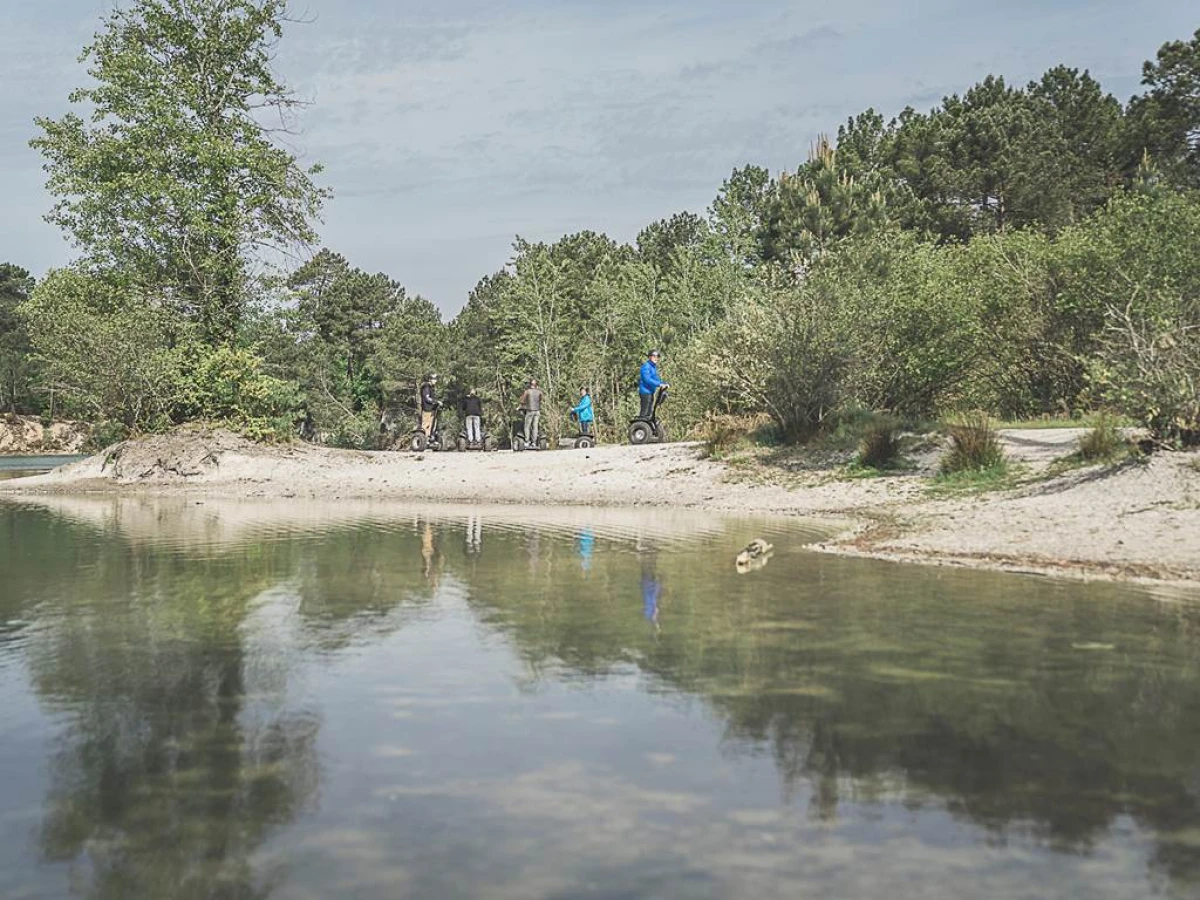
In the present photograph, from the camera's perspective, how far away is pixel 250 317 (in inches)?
1411

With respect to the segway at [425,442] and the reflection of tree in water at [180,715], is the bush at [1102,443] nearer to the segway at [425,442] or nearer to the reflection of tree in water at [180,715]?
the reflection of tree in water at [180,715]

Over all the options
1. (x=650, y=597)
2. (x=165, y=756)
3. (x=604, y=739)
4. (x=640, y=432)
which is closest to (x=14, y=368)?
(x=640, y=432)

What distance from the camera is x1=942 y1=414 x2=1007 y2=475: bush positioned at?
1995 centimetres

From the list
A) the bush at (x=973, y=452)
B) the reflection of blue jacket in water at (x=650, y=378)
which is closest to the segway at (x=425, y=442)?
the reflection of blue jacket in water at (x=650, y=378)

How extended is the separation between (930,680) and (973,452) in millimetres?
13302

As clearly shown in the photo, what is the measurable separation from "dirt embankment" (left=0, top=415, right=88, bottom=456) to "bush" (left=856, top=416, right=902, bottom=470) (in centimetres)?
7875

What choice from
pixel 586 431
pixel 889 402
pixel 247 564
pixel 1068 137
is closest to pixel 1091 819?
pixel 247 564

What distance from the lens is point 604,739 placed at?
261 inches

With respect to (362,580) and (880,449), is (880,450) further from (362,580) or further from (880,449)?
(362,580)

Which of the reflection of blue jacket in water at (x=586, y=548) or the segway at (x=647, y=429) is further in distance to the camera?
the segway at (x=647, y=429)

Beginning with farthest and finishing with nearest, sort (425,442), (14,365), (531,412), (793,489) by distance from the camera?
(14,365) < (425,442) < (531,412) < (793,489)

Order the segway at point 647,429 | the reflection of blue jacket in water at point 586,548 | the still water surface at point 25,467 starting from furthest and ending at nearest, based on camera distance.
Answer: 1. the still water surface at point 25,467
2. the segway at point 647,429
3. the reflection of blue jacket in water at point 586,548

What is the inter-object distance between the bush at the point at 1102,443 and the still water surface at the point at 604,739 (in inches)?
293

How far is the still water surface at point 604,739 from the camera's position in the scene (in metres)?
4.80
